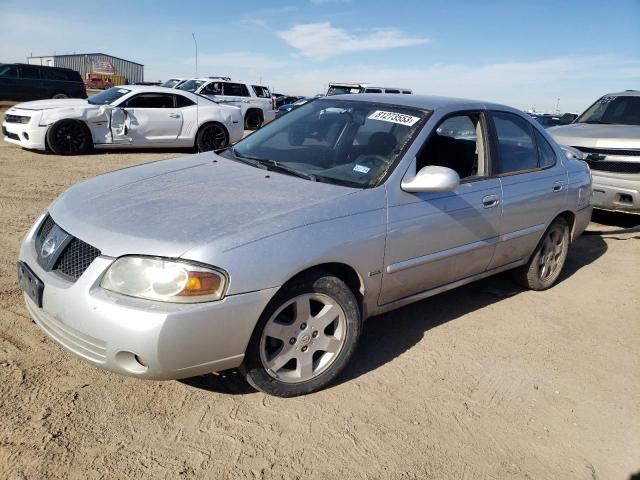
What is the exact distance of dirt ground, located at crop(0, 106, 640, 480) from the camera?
2.41 meters

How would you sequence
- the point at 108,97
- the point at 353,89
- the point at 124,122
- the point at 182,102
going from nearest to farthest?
the point at 124,122 → the point at 108,97 → the point at 182,102 → the point at 353,89

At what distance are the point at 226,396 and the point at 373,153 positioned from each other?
1.71 meters

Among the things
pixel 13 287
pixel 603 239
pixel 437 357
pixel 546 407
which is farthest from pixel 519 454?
pixel 603 239

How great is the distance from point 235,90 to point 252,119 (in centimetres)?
114

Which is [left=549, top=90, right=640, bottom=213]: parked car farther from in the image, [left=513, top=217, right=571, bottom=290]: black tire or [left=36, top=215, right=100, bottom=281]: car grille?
[left=36, top=215, right=100, bottom=281]: car grille

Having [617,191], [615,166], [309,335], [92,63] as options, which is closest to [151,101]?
[615,166]

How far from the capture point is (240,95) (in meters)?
19.0

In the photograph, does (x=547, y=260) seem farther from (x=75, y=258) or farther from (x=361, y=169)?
(x=75, y=258)

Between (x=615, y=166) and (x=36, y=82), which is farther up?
(x=36, y=82)

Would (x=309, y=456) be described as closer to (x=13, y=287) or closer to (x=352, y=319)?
(x=352, y=319)

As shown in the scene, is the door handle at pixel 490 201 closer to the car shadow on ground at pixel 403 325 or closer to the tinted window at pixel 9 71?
the car shadow on ground at pixel 403 325

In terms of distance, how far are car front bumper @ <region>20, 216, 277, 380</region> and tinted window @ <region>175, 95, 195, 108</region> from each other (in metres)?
9.48

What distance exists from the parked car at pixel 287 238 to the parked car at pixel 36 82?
17650mm

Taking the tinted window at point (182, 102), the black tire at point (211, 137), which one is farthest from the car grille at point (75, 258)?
the tinted window at point (182, 102)
